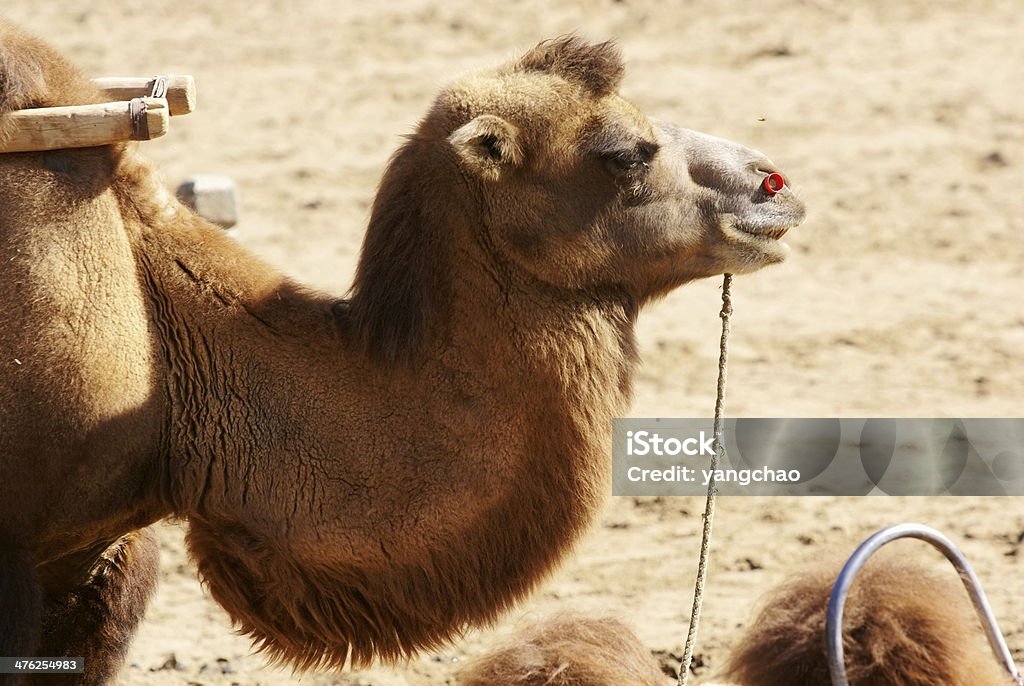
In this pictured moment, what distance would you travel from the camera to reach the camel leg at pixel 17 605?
3559mm

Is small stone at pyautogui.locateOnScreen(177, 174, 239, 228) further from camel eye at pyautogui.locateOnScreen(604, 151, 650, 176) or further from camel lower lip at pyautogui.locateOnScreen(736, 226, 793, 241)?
camel lower lip at pyautogui.locateOnScreen(736, 226, 793, 241)

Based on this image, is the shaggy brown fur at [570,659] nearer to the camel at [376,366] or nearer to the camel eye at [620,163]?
the camel at [376,366]

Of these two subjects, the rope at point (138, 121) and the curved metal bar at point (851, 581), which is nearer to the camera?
the curved metal bar at point (851, 581)

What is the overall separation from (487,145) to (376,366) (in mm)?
705

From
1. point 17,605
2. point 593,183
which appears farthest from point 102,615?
point 593,183

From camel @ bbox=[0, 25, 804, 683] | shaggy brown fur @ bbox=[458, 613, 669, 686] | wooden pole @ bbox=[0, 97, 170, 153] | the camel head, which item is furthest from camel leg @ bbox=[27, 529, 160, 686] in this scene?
the camel head

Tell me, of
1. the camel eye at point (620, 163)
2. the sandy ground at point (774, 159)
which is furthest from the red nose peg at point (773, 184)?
the sandy ground at point (774, 159)

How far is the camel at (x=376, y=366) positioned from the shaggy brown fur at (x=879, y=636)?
62cm

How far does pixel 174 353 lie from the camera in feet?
12.7

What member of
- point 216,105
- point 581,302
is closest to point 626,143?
point 581,302

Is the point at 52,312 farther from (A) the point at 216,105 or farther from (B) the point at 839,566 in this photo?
(A) the point at 216,105

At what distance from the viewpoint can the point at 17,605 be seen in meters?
3.58

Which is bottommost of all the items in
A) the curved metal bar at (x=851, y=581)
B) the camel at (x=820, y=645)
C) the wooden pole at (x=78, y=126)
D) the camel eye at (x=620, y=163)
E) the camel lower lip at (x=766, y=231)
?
the camel at (x=820, y=645)

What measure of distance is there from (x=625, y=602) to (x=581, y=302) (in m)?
2.43
